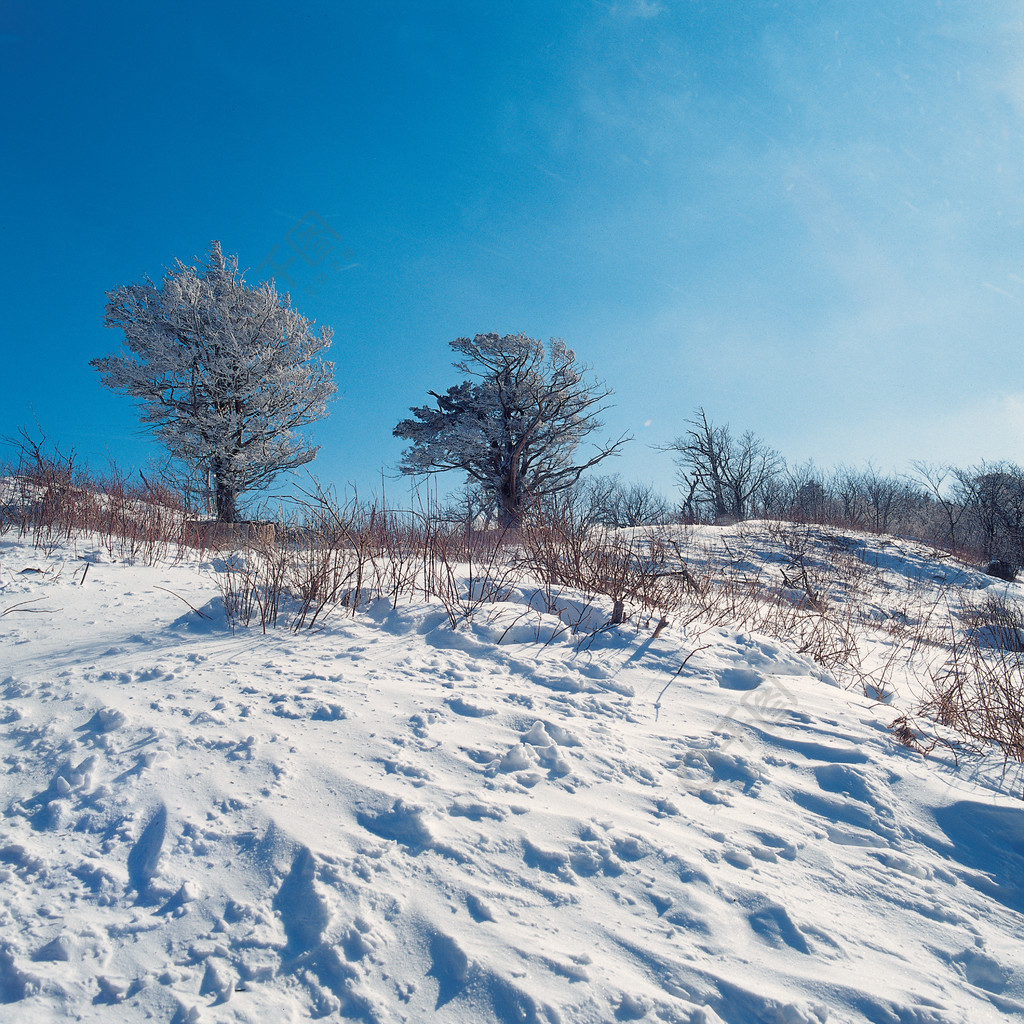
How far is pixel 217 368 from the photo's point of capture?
16.2m

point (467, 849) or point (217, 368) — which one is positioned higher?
point (217, 368)

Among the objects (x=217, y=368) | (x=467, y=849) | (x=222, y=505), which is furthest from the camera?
(x=217, y=368)

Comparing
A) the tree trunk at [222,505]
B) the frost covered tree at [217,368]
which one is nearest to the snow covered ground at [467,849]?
the tree trunk at [222,505]

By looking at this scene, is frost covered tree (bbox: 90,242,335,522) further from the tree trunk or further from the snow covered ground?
the snow covered ground

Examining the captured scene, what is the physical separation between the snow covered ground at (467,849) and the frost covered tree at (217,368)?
15.3 m

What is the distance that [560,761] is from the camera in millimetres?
1871

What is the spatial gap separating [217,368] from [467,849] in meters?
18.2

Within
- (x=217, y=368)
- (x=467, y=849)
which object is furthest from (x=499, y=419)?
(x=467, y=849)

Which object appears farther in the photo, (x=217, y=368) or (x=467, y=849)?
(x=217, y=368)

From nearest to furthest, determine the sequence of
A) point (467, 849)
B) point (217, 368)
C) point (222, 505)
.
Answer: point (467, 849) < point (222, 505) < point (217, 368)

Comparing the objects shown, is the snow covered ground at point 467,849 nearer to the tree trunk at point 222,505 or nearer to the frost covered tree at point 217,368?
the tree trunk at point 222,505

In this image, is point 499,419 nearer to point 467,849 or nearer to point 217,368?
point 217,368

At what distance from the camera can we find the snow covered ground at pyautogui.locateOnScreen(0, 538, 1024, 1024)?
42.6 inches

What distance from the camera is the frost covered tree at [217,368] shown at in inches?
624
